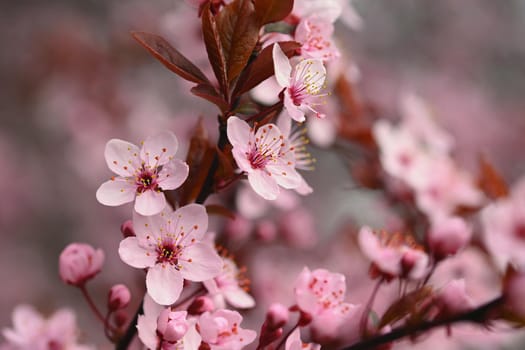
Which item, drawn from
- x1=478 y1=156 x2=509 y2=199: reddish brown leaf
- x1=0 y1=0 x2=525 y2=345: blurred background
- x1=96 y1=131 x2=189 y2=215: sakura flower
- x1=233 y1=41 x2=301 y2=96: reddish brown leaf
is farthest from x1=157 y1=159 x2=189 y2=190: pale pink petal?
x1=0 y1=0 x2=525 y2=345: blurred background

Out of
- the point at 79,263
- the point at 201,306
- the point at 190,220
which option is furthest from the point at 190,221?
the point at 79,263

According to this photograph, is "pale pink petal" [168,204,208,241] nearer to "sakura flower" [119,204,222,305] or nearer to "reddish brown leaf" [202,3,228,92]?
"sakura flower" [119,204,222,305]

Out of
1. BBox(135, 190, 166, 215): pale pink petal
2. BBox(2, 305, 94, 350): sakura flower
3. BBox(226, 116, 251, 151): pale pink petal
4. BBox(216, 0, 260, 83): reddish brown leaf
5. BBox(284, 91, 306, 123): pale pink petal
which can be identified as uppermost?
BBox(216, 0, 260, 83): reddish brown leaf

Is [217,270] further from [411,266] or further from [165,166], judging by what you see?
[411,266]

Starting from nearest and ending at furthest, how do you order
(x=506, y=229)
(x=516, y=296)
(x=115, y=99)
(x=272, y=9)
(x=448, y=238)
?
(x=516, y=296) < (x=272, y=9) < (x=448, y=238) < (x=506, y=229) < (x=115, y=99)

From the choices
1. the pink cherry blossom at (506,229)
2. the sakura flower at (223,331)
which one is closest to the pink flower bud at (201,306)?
the sakura flower at (223,331)

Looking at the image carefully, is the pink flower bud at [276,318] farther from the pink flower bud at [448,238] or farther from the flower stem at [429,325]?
the pink flower bud at [448,238]

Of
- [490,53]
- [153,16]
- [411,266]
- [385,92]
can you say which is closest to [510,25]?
[490,53]

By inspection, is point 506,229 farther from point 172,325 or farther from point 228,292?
point 172,325
